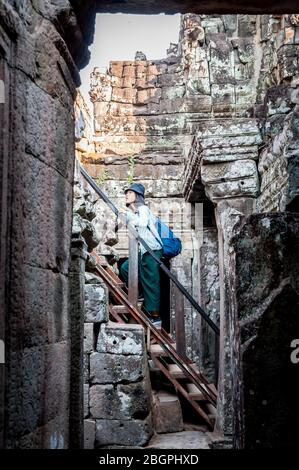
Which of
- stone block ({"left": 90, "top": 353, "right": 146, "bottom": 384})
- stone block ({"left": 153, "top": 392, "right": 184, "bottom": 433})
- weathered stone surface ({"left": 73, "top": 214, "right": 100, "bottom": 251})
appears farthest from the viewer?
stone block ({"left": 153, "top": 392, "right": 184, "bottom": 433})

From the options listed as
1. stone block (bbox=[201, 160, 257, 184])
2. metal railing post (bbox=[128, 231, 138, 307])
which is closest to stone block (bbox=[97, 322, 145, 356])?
metal railing post (bbox=[128, 231, 138, 307])

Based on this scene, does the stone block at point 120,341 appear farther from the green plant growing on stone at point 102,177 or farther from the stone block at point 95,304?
the green plant growing on stone at point 102,177

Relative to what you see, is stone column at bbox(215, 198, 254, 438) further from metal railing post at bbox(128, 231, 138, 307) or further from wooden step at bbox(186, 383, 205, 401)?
metal railing post at bbox(128, 231, 138, 307)

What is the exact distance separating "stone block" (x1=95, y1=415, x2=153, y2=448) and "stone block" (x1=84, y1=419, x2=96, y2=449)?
40mm

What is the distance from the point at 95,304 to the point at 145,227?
56.2 inches

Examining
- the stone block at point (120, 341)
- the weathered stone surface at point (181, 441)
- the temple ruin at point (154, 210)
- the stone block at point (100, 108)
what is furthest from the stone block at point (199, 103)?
the weathered stone surface at point (181, 441)

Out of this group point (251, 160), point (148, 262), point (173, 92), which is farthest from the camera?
point (173, 92)

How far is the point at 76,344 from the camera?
2.60m

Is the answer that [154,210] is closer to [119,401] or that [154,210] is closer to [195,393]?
[195,393]

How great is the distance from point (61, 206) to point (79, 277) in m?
0.65

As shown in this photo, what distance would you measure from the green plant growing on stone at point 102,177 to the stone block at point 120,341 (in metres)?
3.00

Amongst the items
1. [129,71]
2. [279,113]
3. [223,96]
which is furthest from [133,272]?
[129,71]

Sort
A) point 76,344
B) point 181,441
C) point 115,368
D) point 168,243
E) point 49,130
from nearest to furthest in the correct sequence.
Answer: point 49,130
point 76,344
point 181,441
point 115,368
point 168,243

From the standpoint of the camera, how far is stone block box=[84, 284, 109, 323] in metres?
4.50
